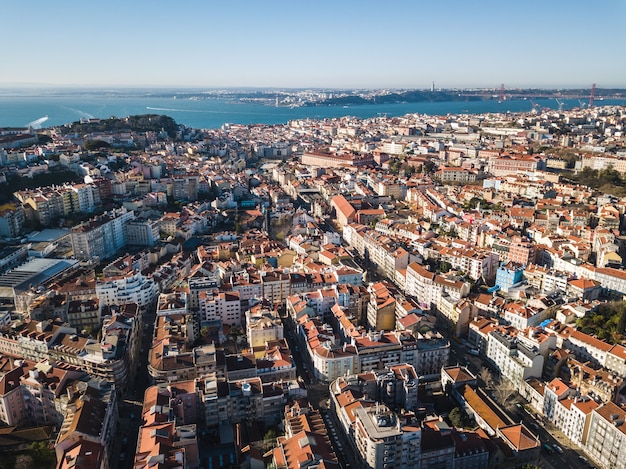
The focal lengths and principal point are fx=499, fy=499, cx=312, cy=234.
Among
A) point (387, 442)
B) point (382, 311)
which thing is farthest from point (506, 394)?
point (387, 442)

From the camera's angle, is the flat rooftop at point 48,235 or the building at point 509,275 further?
the flat rooftop at point 48,235

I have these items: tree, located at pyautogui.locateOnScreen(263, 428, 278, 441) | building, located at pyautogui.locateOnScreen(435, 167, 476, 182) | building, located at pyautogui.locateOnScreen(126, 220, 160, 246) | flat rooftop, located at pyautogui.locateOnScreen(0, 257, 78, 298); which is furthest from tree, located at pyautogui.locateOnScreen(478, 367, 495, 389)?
building, located at pyautogui.locateOnScreen(435, 167, 476, 182)

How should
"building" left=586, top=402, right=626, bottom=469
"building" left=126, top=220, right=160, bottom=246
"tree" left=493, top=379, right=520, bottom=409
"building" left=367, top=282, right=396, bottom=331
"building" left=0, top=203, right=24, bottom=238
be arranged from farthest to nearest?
"building" left=126, top=220, right=160, bottom=246 → "building" left=0, top=203, right=24, bottom=238 → "building" left=367, top=282, right=396, bottom=331 → "tree" left=493, top=379, right=520, bottom=409 → "building" left=586, top=402, right=626, bottom=469

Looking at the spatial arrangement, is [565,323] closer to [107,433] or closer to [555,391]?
[555,391]

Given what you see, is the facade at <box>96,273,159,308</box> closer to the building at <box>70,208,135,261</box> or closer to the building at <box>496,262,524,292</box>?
the building at <box>70,208,135,261</box>

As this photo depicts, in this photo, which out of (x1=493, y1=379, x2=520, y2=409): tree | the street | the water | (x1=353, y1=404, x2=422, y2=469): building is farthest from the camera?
the water

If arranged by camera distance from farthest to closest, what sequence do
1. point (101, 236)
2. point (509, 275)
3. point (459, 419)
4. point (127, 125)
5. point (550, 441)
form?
point (127, 125) → point (101, 236) → point (509, 275) → point (459, 419) → point (550, 441)

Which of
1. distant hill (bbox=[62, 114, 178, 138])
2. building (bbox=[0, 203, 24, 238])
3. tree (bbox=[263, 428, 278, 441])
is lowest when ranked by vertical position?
tree (bbox=[263, 428, 278, 441])

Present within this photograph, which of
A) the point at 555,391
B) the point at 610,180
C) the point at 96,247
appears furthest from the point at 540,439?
the point at 610,180

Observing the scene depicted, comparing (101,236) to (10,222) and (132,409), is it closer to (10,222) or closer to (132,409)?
(10,222)

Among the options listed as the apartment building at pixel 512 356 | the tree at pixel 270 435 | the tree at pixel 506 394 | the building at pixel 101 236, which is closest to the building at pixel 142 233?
the building at pixel 101 236

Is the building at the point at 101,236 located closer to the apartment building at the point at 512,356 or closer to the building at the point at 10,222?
the building at the point at 10,222
